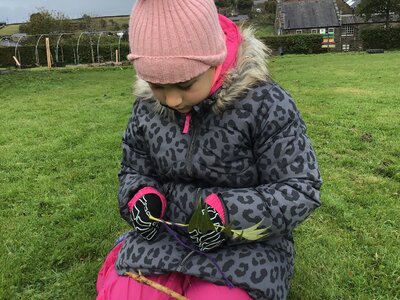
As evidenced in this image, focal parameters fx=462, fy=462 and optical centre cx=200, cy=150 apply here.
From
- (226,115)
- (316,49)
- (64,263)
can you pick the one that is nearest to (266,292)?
(226,115)

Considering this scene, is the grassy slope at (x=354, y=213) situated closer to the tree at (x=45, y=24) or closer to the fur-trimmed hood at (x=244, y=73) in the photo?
the fur-trimmed hood at (x=244, y=73)

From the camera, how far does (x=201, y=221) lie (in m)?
1.77

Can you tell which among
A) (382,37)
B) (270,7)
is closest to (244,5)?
(270,7)

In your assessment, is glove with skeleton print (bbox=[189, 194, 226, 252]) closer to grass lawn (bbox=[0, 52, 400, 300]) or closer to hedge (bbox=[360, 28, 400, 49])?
grass lawn (bbox=[0, 52, 400, 300])

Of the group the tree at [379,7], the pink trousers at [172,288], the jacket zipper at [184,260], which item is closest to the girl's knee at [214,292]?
the pink trousers at [172,288]

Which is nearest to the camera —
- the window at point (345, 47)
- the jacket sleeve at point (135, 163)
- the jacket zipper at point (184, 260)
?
the jacket zipper at point (184, 260)

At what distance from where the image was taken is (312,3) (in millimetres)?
60344

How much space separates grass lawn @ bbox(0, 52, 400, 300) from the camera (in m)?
2.85

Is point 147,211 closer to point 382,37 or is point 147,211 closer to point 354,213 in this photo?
point 354,213

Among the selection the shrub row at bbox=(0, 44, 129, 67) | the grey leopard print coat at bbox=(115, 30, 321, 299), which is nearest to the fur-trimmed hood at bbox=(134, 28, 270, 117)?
the grey leopard print coat at bbox=(115, 30, 321, 299)

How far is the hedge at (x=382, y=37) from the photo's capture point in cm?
3791

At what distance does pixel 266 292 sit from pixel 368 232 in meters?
1.74

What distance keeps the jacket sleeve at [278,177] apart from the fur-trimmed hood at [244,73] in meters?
0.11

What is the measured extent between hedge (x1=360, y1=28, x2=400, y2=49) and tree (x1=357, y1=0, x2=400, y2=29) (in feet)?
18.5
